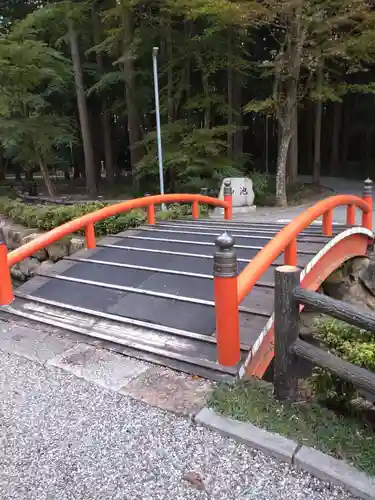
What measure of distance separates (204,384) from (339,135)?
22.3 m

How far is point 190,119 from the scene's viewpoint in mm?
14898

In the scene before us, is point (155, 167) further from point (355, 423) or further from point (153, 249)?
point (355, 423)

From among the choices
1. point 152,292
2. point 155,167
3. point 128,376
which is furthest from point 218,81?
point 128,376

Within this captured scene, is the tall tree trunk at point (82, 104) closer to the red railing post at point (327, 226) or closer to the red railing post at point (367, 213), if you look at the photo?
the red railing post at point (367, 213)

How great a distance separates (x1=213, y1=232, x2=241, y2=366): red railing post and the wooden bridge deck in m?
0.15

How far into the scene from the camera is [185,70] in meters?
14.5

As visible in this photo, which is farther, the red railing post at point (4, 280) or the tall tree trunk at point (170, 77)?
the tall tree trunk at point (170, 77)

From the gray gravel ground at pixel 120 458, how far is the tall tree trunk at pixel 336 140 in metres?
21.0

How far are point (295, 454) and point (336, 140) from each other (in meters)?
21.5

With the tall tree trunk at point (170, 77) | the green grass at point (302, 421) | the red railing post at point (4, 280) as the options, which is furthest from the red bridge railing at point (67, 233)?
the tall tree trunk at point (170, 77)

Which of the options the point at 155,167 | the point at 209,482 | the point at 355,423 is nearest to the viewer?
the point at 209,482

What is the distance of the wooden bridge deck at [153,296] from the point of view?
132 inches

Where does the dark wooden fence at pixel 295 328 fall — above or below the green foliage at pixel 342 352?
above

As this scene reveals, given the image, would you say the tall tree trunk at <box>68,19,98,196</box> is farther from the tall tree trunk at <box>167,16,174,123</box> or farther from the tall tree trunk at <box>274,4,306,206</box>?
the tall tree trunk at <box>274,4,306,206</box>
